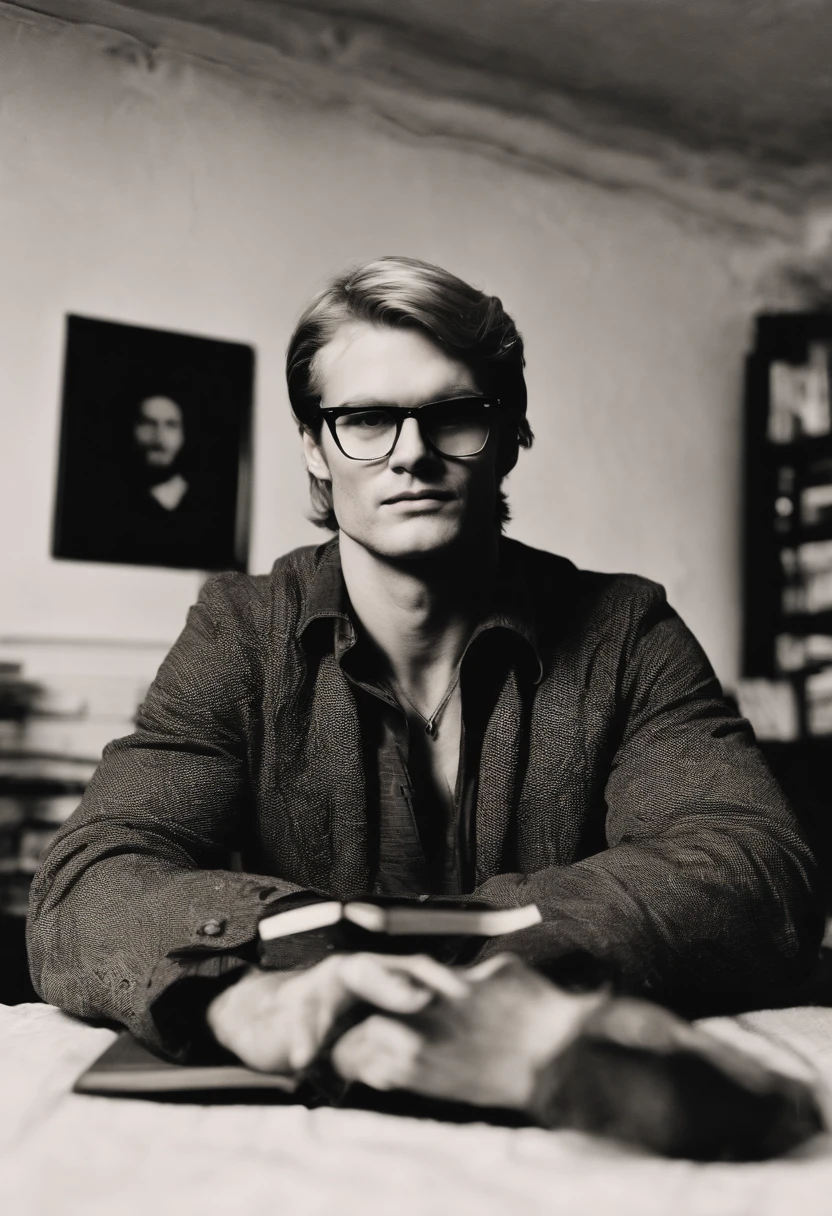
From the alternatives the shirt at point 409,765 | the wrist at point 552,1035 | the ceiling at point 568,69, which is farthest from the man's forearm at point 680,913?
the ceiling at point 568,69

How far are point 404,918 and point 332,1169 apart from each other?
21cm

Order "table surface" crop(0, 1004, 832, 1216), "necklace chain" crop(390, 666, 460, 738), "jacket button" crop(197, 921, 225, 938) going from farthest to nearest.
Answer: "necklace chain" crop(390, 666, 460, 738), "jacket button" crop(197, 921, 225, 938), "table surface" crop(0, 1004, 832, 1216)

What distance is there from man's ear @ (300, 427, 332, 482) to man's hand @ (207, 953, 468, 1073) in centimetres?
95

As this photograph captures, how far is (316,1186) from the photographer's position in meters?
0.60

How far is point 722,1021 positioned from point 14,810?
1819 mm

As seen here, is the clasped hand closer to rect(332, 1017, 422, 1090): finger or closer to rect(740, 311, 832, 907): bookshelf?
rect(332, 1017, 422, 1090): finger

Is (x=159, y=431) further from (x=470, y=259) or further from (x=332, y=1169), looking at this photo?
(x=332, y=1169)

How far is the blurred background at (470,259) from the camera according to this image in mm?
2443

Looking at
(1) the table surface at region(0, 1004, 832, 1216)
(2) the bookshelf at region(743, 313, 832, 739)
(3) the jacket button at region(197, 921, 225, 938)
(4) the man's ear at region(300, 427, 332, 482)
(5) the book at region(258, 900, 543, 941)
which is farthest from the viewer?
(2) the bookshelf at region(743, 313, 832, 739)

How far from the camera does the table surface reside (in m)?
0.58

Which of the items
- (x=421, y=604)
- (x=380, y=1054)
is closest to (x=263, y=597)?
(x=421, y=604)

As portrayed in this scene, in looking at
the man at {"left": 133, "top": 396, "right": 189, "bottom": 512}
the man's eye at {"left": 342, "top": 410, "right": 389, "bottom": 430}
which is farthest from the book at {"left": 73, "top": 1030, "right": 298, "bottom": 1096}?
the man at {"left": 133, "top": 396, "right": 189, "bottom": 512}

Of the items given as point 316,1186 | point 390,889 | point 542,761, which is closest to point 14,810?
point 390,889

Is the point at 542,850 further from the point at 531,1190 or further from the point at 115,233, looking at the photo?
the point at 115,233
